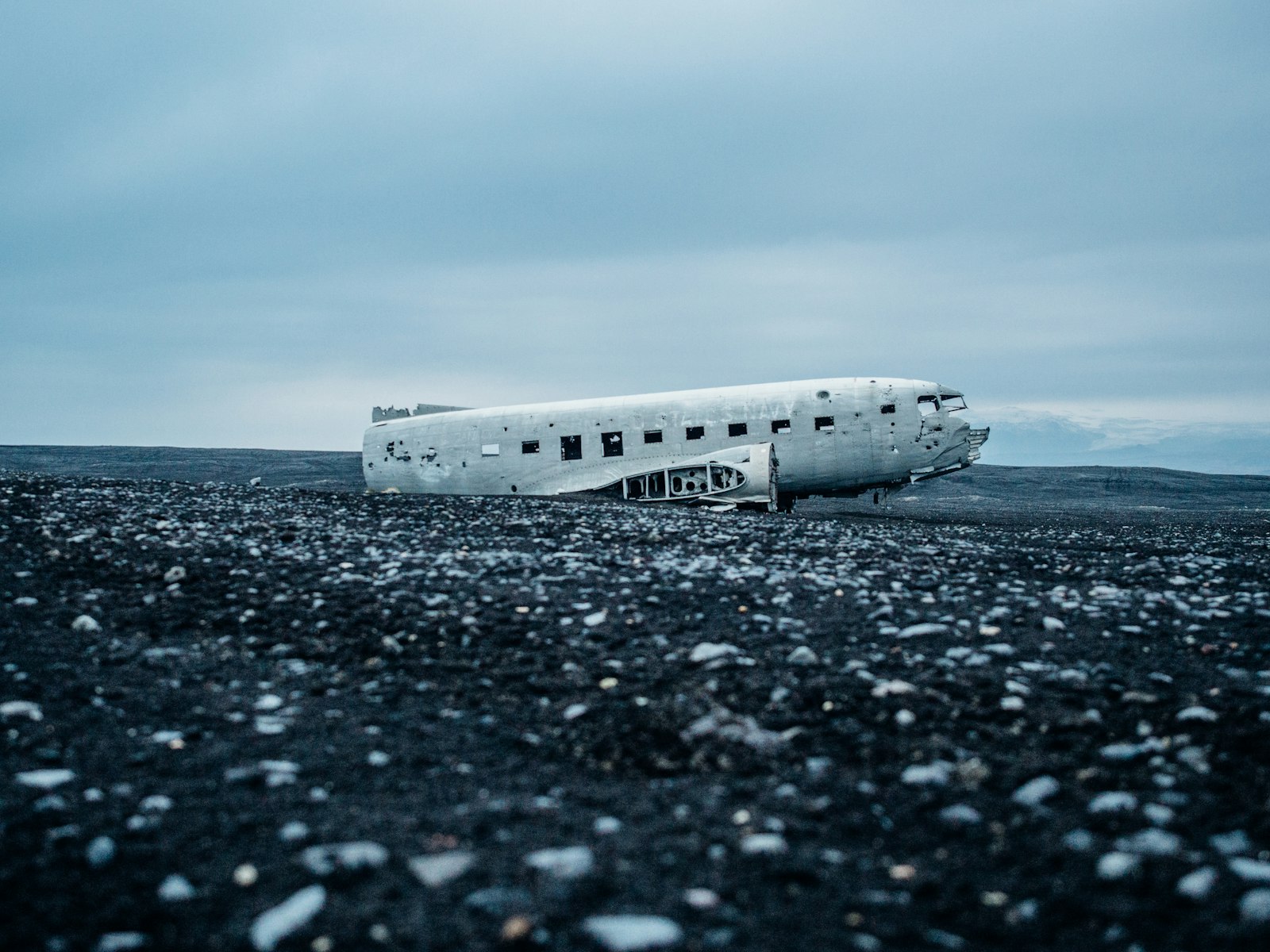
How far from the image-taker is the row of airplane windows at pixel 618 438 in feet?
88.9

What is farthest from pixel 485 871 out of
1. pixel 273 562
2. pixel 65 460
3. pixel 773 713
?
pixel 65 460

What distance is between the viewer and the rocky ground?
11.4 feet

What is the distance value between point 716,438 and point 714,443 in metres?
0.22

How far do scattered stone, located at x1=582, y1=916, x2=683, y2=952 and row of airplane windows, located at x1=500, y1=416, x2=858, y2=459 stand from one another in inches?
955

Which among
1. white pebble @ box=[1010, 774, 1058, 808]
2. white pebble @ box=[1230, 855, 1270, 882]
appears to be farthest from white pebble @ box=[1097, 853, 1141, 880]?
white pebble @ box=[1010, 774, 1058, 808]

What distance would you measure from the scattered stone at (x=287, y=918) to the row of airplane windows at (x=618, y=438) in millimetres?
24320

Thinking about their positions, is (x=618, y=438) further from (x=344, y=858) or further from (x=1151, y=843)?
(x=1151, y=843)

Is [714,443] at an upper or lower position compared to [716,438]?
lower

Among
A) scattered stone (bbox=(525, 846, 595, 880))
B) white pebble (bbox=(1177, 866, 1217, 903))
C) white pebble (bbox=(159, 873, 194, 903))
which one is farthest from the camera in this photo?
scattered stone (bbox=(525, 846, 595, 880))

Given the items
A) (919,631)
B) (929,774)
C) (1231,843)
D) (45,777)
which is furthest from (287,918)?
(919,631)

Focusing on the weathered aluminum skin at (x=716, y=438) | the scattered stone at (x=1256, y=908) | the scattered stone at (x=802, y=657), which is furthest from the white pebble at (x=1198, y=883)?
the weathered aluminum skin at (x=716, y=438)

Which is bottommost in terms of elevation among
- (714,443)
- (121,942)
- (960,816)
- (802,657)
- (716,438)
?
(960,816)

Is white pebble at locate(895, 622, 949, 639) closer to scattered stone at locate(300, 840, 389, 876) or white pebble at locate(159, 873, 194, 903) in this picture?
scattered stone at locate(300, 840, 389, 876)

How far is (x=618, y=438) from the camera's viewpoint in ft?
A: 91.6
